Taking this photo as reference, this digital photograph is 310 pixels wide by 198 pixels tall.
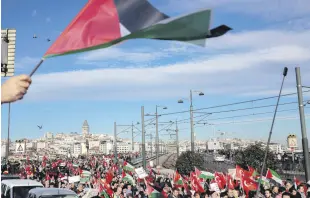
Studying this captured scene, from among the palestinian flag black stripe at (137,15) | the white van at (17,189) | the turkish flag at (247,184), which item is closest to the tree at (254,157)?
the turkish flag at (247,184)

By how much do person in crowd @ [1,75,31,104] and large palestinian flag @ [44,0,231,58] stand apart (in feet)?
3.95

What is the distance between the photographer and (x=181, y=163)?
32188 millimetres

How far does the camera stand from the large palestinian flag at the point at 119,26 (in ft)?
14.0

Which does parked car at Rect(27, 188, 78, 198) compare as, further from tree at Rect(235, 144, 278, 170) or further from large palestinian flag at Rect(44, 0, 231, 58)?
tree at Rect(235, 144, 278, 170)

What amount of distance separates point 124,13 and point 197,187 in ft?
37.5

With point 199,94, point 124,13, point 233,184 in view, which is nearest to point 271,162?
point 199,94

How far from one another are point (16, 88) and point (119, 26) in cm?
188

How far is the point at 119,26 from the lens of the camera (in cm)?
461

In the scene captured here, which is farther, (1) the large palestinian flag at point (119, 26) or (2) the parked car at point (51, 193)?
(2) the parked car at point (51, 193)

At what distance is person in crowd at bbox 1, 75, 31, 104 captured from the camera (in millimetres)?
2955

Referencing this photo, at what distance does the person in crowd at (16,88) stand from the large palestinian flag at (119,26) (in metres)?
1.20

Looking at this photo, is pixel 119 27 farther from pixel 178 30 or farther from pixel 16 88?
pixel 16 88

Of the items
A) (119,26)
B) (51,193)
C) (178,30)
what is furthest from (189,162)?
(178,30)

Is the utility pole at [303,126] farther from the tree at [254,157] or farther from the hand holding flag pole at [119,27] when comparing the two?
the tree at [254,157]
